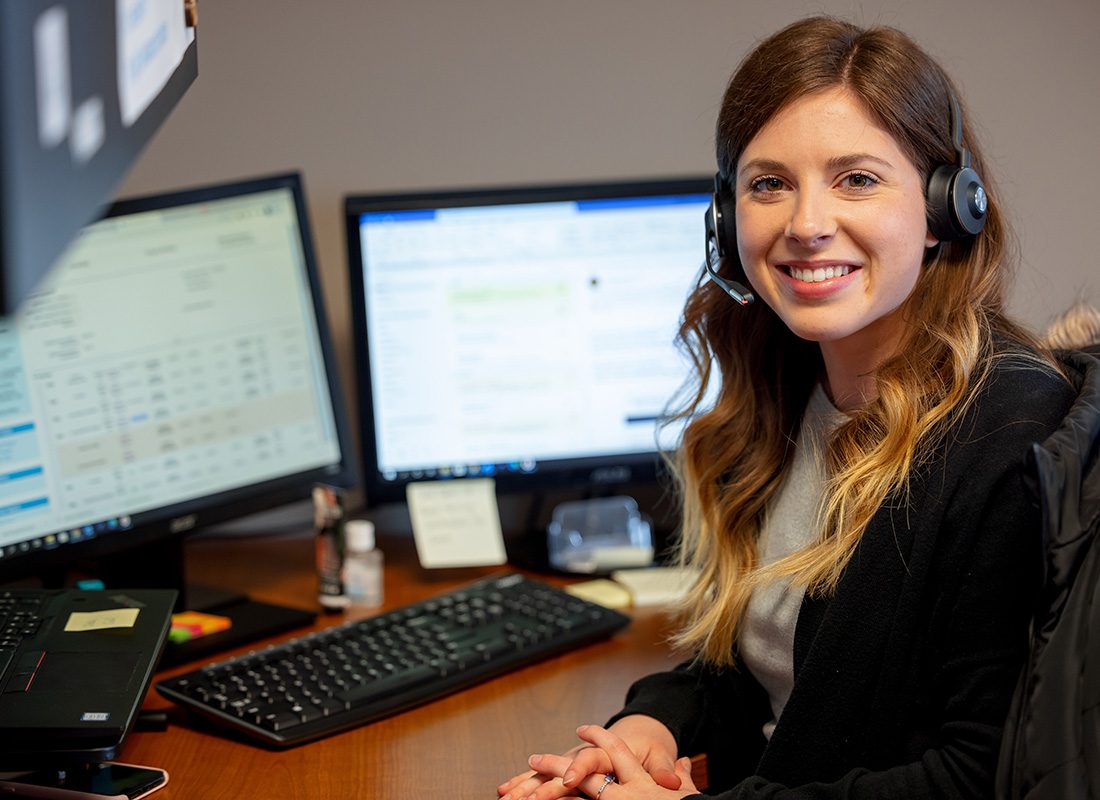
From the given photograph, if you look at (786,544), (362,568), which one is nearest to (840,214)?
(786,544)

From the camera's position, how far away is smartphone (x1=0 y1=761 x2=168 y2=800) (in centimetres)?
112

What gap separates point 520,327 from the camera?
5.75 ft

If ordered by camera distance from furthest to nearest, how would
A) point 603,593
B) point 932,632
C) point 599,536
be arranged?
point 599,536
point 603,593
point 932,632

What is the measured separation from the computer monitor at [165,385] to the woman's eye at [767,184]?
2.11 feet

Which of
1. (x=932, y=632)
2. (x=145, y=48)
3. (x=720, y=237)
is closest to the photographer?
(x=145, y=48)

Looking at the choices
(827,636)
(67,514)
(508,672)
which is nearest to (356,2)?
(67,514)

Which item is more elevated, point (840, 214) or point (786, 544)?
point (840, 214)

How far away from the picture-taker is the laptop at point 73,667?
1.10 m

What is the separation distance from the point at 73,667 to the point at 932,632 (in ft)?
2.36

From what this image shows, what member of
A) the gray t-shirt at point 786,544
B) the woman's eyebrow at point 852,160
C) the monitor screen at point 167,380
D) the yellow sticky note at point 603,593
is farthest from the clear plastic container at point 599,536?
the woman's eyebrow at point 852,160

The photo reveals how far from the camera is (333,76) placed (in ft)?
5.94

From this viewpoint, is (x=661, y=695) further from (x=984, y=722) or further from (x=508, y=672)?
(x=984, y=722)

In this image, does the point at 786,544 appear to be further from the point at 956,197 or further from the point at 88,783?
the point at 88,783

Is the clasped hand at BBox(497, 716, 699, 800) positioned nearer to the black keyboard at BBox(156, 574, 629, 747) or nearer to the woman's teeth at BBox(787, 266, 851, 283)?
the black keyboard at BBox(156, 574, 629, 747)
